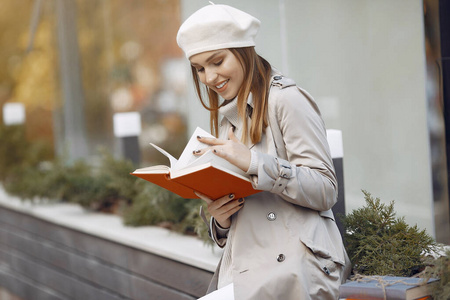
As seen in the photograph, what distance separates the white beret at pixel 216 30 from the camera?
192cm

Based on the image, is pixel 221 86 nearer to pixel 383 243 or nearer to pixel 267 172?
pixel 267 172

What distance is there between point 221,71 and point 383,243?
844 mm

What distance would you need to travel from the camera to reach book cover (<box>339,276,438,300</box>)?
5.57ft

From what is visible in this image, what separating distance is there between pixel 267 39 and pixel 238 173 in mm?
2461

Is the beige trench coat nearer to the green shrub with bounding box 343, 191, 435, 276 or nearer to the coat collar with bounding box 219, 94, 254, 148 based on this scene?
the coat collar with bounding box 219, 94, 254, 148

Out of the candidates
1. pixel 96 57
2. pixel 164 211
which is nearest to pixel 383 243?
pixel 164 211

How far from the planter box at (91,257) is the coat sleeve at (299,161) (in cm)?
131

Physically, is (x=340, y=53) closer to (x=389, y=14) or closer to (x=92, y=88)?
(x=389, y=14)

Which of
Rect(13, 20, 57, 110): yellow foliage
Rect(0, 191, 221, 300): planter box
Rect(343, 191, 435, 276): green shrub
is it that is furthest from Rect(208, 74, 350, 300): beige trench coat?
Rect(13, 20, 57, 110): yellow foliage

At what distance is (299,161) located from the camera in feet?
6.07

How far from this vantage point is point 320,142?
186cm

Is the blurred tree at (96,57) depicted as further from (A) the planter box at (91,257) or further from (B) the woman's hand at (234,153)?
(B) the woman's hand at (234,153)

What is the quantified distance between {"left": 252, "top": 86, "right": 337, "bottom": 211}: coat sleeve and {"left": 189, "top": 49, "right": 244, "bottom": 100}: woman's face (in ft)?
0.46

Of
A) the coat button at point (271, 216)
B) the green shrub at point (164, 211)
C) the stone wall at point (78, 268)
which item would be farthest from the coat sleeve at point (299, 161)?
the green shrub at point (164, 211)
